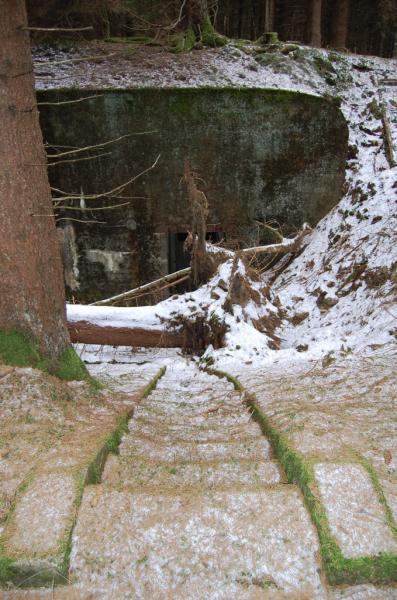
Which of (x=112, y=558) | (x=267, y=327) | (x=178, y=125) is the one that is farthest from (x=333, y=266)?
(x=112, y=558)

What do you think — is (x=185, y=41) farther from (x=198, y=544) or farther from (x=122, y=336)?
(x=198, y=544)

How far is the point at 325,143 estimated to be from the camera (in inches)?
429

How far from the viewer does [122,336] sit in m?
6.63

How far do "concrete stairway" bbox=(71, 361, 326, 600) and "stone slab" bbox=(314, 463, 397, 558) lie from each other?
0.12 m

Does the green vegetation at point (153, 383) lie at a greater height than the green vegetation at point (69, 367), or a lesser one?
lesser

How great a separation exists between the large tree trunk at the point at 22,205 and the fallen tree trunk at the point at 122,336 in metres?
2.58

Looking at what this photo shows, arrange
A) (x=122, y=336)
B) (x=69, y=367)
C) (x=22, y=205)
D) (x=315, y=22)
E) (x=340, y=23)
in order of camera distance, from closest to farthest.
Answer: (x=22, y=205) → (x=69, y=367) → (x=122, y=336) → (x=315, y=22) → (x=340, y=23)

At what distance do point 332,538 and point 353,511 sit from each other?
19 cm

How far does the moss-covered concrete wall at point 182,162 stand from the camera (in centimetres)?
1017

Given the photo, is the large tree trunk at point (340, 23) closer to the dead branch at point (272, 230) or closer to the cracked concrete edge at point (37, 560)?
the dead branch at point (272, 230)

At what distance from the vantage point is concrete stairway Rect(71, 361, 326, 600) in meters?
1.77

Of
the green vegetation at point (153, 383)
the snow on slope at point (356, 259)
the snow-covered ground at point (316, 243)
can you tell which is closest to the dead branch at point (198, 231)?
the snow-covered ground at point (316, 243)

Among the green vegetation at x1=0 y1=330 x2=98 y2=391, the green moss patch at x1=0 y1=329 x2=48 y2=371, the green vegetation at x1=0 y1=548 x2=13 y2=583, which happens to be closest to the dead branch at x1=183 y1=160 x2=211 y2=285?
the green vegetation at x1=0 y1=330 x2=98 y2=391

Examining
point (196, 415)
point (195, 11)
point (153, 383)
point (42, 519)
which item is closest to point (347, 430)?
point (196, 415)
